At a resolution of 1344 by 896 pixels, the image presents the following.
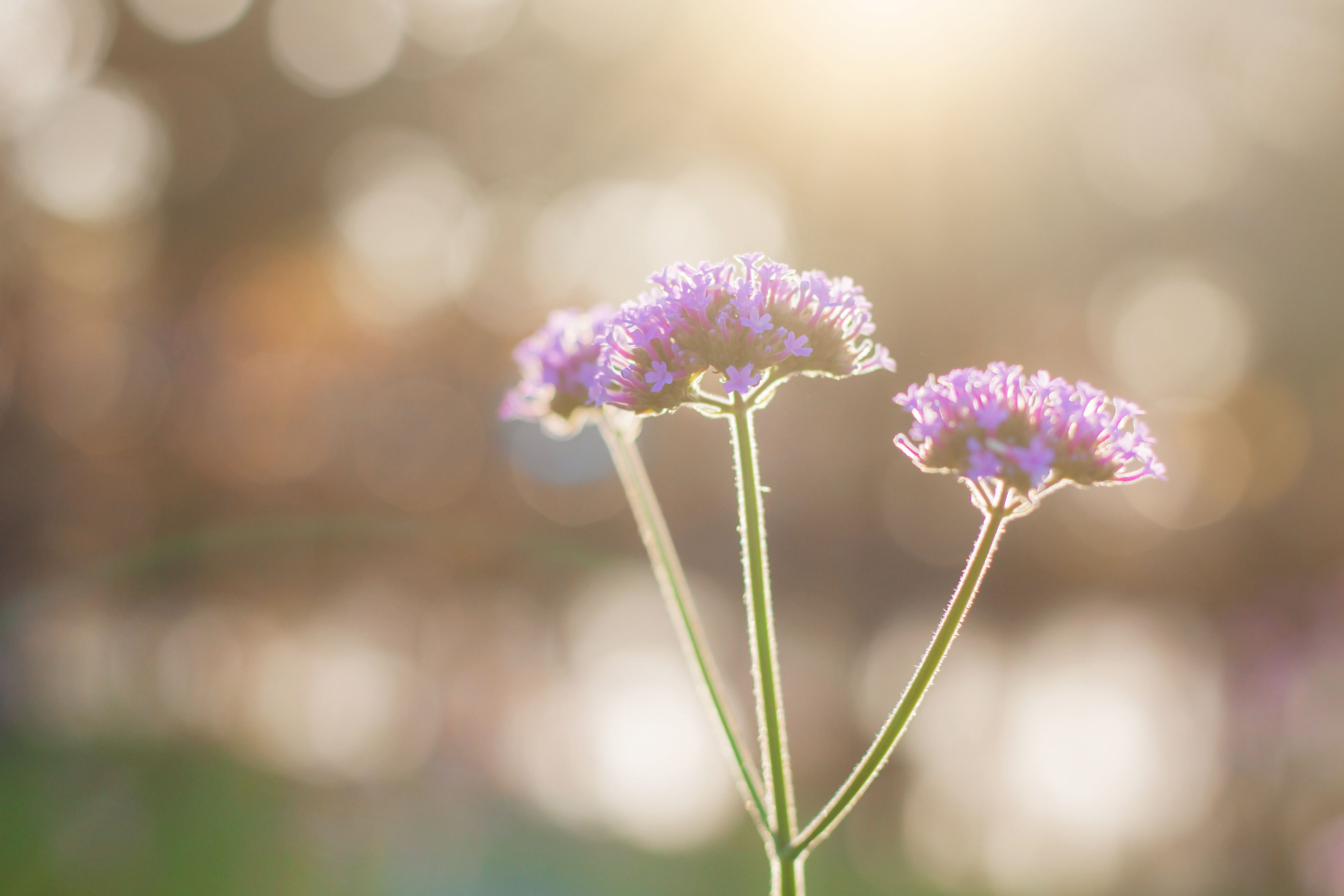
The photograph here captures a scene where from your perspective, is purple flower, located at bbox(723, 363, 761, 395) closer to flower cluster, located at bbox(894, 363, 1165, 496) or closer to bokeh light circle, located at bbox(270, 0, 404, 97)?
flower cluster, located at bbox(894, 363, 1165, 496)

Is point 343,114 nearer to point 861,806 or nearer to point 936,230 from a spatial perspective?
point 936,230

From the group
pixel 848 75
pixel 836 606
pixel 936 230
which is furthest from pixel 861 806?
pixel 848 75

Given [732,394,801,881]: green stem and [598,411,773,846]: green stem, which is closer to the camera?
[732,394,801,881]: green stem

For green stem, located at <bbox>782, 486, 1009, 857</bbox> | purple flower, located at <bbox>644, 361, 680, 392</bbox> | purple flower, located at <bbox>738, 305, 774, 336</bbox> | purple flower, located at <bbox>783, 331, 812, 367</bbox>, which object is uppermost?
purple flower, located at <bbox>738, 305, 774, 336</bbox>

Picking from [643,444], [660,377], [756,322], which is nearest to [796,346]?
[756,322]

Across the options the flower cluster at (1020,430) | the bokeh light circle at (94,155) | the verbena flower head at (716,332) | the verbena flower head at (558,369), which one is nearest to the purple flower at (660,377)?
the verbena flower head at (716,332)

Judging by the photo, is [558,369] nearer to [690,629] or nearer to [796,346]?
[796,346]

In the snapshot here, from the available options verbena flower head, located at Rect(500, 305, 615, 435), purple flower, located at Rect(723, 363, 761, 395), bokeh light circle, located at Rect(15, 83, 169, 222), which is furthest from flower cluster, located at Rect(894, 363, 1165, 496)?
bokeh light circle, located at Rect(15, 83, 169, 222)

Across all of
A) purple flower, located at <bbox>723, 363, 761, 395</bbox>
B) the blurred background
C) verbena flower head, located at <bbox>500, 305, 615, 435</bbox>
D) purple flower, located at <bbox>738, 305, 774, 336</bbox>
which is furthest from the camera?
the blurred background
